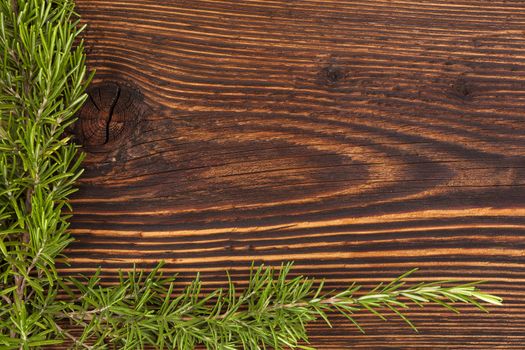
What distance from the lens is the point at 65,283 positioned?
986 millimetres

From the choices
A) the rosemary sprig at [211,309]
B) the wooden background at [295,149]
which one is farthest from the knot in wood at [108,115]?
the rosemary sprig at [211,309]

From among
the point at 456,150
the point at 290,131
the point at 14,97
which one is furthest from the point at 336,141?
the point at 14,97

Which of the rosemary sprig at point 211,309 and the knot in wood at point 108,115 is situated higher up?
the knot in wood at point 108,115

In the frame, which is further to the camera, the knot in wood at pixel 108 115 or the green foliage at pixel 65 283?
the knot in wood at pixel 108 115

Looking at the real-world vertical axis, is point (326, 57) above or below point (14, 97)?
above

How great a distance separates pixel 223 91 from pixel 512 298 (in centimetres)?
60

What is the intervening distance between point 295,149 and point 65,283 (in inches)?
17.1

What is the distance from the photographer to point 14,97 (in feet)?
2.86

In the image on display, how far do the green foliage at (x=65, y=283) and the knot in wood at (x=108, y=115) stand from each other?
0.03m

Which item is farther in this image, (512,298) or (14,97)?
(512,298)

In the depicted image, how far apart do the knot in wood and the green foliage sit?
3 centimetres

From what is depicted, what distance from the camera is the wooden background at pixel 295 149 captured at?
3.25 feet

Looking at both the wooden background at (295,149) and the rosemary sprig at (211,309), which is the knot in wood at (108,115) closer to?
the wooden background at (295,149)

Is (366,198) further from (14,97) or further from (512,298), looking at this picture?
(14,97)
